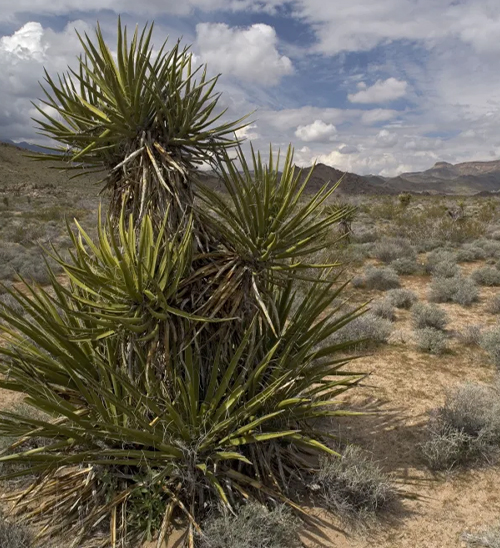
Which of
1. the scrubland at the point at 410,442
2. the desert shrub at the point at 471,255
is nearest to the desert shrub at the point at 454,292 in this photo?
the scrubland at the point at 410,442

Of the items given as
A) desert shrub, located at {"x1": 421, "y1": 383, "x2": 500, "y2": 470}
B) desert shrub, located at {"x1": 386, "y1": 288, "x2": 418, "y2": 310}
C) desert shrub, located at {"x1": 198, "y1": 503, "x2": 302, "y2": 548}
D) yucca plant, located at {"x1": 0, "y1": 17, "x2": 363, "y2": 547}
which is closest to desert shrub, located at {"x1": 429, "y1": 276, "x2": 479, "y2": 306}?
desert shrub, located at {"x1": 386, "y1": 288, "x2": 418, "y2": 310}

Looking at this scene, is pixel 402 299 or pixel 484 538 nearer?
pixel 484 538

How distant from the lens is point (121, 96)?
2.63 m

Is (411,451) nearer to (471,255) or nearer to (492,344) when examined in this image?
(492,344)

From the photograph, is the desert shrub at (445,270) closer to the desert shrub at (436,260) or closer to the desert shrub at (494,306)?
the desert shrub at (436,260)

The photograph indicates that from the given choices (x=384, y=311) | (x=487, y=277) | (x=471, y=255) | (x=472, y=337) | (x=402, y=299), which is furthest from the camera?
(x=471, y=255)

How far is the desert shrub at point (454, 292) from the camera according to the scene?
29.1 feet

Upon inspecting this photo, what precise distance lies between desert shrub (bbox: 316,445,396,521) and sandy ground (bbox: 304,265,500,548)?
0.32ft

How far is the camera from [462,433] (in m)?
3.93

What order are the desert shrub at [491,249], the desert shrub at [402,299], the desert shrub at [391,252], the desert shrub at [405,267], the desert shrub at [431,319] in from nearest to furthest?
the desert shrub at [431,319] < the desert shrub at [402,299] < the desert shrub at [405,267] < the desert shrub at [391,252] < the desert shrub at [491,249]

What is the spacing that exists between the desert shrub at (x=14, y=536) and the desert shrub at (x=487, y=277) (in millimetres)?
10524

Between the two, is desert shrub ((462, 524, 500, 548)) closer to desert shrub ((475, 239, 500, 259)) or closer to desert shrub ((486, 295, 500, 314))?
desert shrub ((486, 295, 500, 314))

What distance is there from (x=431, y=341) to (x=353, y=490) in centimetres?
401

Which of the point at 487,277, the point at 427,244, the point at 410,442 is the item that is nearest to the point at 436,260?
the point at 487,277
